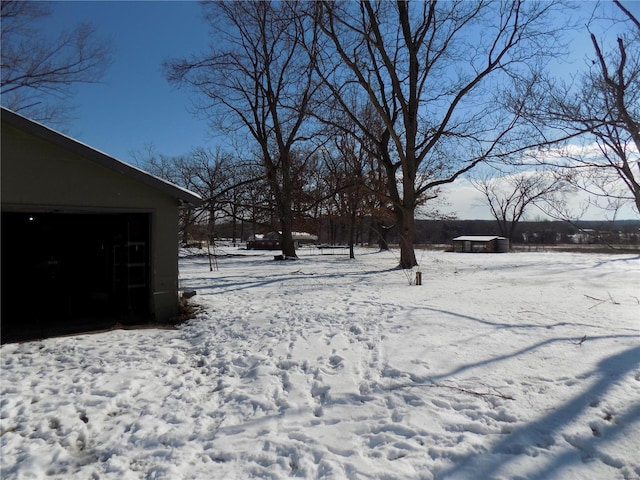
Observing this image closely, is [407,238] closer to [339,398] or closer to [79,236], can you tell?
[79,236]

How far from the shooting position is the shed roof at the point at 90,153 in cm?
588

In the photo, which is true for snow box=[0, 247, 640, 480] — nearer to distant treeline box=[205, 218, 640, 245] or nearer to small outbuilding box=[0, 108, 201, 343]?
distant treeline box=[205, 218, 640, 245]

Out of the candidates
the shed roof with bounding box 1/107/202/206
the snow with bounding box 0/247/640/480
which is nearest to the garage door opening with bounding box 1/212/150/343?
the shed roof with bounding box 1/107/202/206

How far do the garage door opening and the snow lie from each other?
2.21 meters

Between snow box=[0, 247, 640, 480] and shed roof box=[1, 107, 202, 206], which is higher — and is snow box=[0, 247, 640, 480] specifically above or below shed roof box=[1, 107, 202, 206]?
below

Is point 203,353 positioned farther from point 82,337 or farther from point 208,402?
point 82,337

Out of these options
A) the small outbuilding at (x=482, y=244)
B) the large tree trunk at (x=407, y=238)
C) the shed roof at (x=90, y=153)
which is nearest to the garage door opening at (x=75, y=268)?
the shed roof at (x=90, y=153)

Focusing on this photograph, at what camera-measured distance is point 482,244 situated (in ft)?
117

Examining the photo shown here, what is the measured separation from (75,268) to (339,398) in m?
11.2

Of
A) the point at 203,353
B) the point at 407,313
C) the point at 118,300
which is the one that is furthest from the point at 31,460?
the point at 118,300

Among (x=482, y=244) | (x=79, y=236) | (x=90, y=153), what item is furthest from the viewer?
(x=482, y=244)

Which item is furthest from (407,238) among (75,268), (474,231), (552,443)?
(474,231)

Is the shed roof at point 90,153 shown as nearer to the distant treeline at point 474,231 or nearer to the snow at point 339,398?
the snow at point 339,398

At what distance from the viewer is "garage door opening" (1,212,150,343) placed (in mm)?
8336
